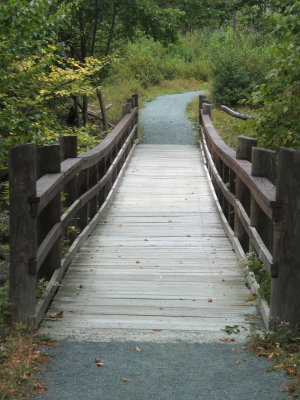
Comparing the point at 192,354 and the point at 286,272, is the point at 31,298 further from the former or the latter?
the point at 286,272

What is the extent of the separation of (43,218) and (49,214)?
0.06 meters

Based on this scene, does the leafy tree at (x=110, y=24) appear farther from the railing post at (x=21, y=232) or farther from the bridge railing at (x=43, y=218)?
the railing post at (x=21, y=232)

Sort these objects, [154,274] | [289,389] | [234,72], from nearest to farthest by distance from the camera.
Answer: [289,389], [154,274], [234,72]

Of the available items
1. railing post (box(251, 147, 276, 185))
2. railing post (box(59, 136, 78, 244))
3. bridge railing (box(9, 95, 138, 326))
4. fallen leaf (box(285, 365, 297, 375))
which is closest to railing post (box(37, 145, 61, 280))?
bridge railing (box(9, 95, 138, 326))

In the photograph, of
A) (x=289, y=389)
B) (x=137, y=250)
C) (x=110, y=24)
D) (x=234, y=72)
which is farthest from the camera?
(x=234, y=72)

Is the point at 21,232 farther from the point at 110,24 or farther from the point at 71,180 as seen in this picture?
the point at 110,24

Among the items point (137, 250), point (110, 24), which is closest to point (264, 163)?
point (137, 250)

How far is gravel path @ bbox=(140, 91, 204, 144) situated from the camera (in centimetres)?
1932

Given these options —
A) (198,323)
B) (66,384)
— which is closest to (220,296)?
(198,323)

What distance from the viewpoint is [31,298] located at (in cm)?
434

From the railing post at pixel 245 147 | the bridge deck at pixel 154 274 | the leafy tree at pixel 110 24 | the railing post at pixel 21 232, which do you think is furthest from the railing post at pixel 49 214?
the leafy tree at pixel 110 24

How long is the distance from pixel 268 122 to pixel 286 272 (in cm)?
299

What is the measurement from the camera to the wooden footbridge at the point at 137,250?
426cm

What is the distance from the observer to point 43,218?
5.33 m
